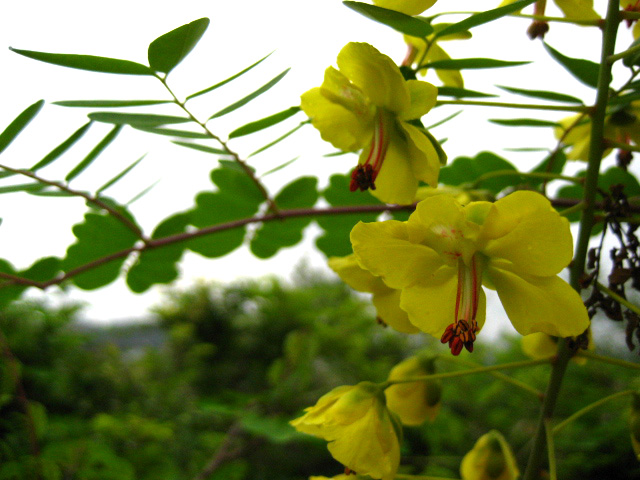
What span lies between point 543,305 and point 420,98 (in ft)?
0.65

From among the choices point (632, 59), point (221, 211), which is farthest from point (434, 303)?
point (221, 211)

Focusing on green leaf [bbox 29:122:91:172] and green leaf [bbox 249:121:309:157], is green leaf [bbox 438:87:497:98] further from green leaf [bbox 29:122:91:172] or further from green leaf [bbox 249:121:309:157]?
green leaf [bbox 29:122:91:172]

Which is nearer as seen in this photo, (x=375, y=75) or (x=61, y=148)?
(x=375, y=75)

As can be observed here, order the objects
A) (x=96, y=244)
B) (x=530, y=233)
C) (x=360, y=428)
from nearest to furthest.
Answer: (x=530, y=233), (x=360, y=428), (x=96, y=244)

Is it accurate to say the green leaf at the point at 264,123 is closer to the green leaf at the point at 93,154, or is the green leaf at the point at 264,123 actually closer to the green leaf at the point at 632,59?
the green leaf at the point at 93,154

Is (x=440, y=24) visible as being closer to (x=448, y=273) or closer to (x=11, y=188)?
(x=448, y=273)

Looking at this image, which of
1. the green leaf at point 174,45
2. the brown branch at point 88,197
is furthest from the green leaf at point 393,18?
the brown branch at point 88,197

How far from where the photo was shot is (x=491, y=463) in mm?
614

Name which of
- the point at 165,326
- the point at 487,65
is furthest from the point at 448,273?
the point at 165,326

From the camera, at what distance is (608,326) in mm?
1804

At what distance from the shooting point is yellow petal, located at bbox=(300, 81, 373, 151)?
1.66 feet

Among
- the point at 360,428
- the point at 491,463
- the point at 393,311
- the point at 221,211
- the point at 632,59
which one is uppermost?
the point at 632,59

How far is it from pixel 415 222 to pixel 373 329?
2.05m

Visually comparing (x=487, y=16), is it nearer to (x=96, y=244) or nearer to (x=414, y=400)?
(x=414, y=400)
